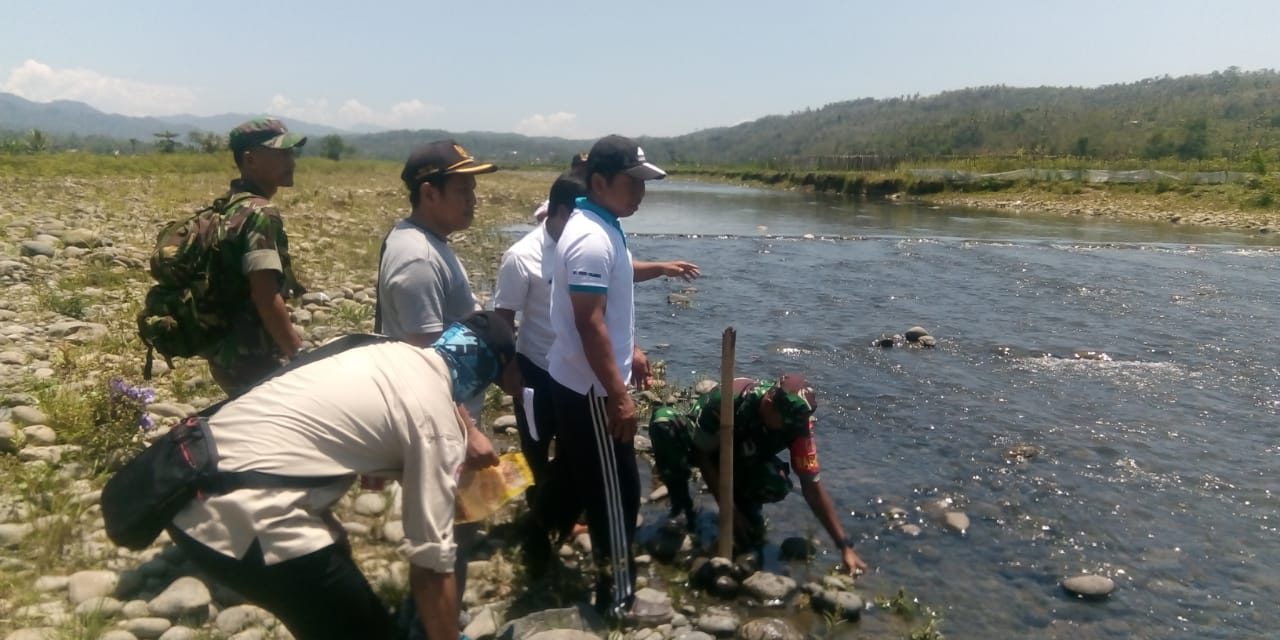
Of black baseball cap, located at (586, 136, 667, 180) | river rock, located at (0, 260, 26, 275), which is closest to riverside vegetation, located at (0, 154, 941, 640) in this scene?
river rock, located at (0, 260, 26, 275)

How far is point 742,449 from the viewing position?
5.31 m

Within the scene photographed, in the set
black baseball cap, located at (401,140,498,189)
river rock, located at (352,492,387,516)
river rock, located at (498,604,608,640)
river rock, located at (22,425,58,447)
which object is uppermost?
black baseball cap, located at (401,140,498,189)

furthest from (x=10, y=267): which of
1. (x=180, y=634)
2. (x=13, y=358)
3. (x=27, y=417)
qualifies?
(x=180, y=634)

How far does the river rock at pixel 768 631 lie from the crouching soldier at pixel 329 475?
2.01 metres

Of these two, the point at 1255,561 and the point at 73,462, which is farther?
the point at 1255,561

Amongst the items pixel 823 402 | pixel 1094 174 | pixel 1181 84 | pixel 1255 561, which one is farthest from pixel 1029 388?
pixel 1181 84

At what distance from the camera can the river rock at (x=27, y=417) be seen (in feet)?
17.7

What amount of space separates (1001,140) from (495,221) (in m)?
103

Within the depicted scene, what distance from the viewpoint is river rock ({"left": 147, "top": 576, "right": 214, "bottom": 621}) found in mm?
3672

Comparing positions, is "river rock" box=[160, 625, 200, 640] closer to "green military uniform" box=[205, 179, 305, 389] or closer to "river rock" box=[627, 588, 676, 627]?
"green military uniform" box=[205, 179, 305, 389]

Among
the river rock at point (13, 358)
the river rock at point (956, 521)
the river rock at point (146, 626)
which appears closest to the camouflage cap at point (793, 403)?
the river rock at point (956, 521)

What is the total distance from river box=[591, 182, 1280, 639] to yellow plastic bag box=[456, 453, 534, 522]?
8.62 ft

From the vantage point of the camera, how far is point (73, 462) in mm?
5008

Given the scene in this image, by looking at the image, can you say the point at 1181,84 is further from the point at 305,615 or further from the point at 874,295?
the point at 305,615
